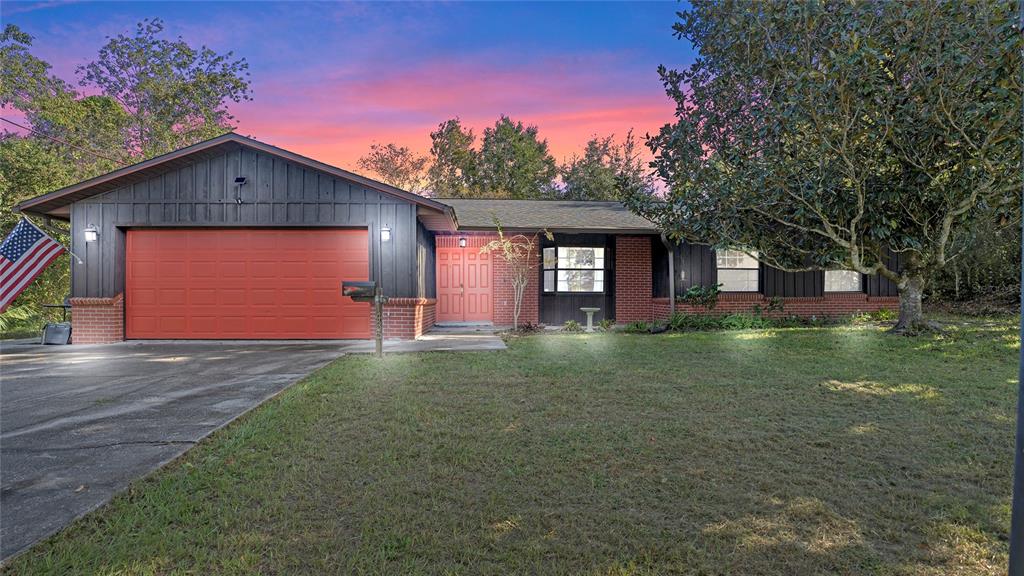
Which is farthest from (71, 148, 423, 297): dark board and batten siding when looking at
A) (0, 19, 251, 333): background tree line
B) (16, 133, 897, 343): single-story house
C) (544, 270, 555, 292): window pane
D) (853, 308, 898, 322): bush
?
(0, 19, 251, 333): background tree line

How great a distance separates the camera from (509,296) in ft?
43.5

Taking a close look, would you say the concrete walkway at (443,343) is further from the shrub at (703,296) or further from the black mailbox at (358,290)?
the shrub at (703,296)

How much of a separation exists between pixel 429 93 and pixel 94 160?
18702 millimetres

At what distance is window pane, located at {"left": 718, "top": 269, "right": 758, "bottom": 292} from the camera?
42.4 feet

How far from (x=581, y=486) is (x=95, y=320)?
36.1 ft

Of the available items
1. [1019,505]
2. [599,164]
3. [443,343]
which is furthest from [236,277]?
[599,164]

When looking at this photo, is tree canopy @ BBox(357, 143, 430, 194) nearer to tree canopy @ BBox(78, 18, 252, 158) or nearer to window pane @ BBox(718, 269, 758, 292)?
tree canopy @ BBox(78, 18, 252, 158)

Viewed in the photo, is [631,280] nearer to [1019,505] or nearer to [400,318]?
[400,318]

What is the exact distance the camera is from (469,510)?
256 cm

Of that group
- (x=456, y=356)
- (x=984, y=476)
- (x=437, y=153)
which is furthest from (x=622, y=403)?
(x=437, y=153)

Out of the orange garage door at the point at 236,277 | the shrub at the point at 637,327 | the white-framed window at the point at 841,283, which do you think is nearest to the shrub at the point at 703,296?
the shrub at the point at 637,327

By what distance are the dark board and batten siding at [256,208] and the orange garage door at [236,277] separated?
0.28 metres

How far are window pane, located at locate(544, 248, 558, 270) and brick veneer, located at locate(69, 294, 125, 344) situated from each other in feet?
30.7

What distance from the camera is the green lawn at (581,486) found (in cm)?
214
